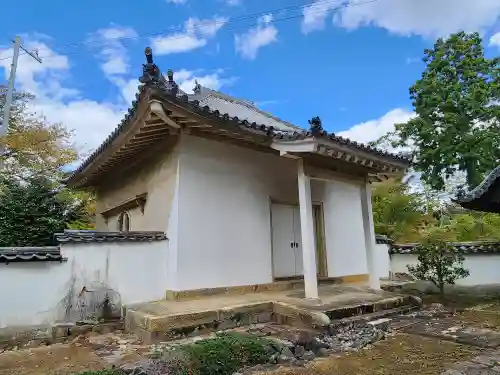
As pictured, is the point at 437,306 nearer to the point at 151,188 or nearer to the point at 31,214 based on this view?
the point at 151,188

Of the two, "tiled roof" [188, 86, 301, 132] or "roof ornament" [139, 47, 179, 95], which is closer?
"roof ornament" [139, 47, 179, 95]

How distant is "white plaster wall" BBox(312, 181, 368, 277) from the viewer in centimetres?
800

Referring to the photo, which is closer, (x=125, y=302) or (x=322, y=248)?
(x=125, y=302)

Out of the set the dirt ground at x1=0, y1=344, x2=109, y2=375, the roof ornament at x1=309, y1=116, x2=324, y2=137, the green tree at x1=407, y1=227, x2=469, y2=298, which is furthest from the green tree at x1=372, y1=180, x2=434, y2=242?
the dirt ground at x1=0, y1=344, x2=109, y2=375

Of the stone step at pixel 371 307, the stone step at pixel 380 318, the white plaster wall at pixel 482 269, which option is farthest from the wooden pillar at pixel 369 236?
the white plaster wall at pixel 482 269

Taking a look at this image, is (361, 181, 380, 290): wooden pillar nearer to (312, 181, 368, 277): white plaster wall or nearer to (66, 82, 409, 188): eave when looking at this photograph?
(66, 82, 409, 188): eave

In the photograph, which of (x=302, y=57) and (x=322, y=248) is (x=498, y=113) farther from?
(x=322, y=248)

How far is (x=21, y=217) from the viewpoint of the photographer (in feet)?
32.8

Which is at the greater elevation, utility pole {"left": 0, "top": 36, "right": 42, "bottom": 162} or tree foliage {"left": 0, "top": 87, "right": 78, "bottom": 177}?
utility pole {"left": 0, "top": 36, "right": 42, "bottom": 162}

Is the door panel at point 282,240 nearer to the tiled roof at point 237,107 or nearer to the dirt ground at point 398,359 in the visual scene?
the tiled roof at point 237,107

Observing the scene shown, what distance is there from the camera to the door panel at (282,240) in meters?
7.25

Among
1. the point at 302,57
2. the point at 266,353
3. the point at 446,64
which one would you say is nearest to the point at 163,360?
the point at 266,353

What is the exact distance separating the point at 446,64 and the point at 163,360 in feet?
78.6

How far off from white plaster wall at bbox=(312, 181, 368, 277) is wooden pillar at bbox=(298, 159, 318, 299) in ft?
6.46
